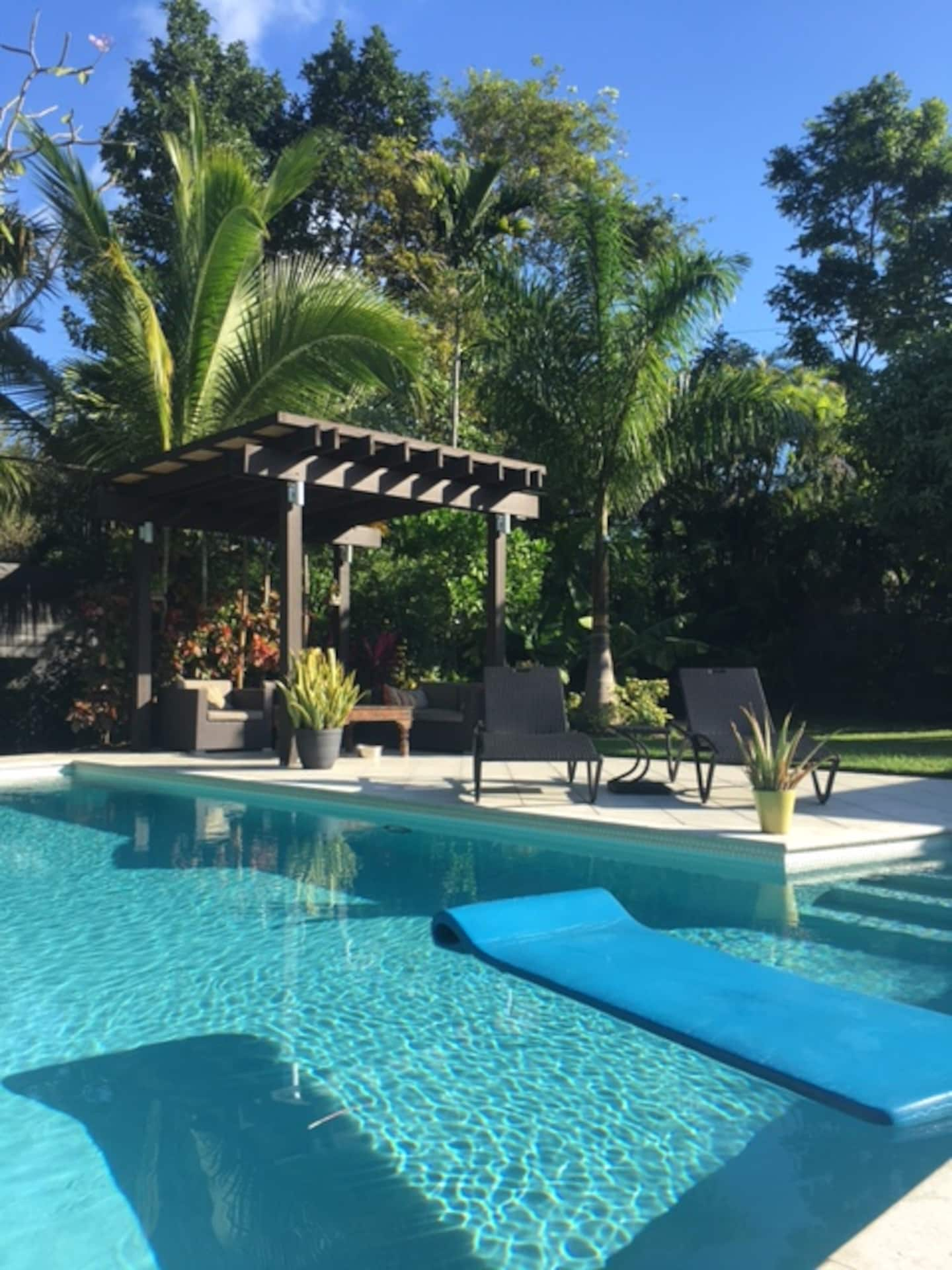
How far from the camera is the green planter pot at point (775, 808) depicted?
7043mm

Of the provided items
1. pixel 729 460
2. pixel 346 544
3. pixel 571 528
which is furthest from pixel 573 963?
pixel 729 460

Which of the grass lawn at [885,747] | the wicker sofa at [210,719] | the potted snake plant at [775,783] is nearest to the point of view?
the potted snake plant at [775,783]

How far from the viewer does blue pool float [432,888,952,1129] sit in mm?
2557

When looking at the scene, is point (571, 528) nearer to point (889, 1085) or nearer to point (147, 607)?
point (147, 607)

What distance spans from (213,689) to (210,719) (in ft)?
2.65

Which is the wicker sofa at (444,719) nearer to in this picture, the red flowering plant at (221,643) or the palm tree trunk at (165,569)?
the red flowering plant at (221,643)

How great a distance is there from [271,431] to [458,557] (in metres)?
6.08

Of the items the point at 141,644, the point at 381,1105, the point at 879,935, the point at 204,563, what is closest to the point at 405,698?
the point at 141,644

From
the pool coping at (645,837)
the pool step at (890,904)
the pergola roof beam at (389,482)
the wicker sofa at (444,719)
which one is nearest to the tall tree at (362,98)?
the pergola roof beam at (389,482)

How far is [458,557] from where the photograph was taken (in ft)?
53.2

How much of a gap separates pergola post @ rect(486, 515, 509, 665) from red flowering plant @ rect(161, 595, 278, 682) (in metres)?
3.51

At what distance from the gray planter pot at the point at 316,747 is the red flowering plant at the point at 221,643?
402cm

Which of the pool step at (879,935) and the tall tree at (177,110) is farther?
the tall tree at (177,110)

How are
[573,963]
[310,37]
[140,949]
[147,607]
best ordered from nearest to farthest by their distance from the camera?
[573,963] < [140,949] < [147,607] < [310,37]
